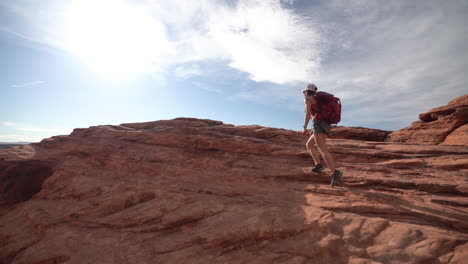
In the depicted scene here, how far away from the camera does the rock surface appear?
5.34 meters

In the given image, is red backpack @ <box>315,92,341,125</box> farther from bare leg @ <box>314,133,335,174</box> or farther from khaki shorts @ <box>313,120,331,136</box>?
bare leg @ <box>314,133,335,174</box>

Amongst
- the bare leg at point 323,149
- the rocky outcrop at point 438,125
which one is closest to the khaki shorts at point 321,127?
the bare leg at point 323,149

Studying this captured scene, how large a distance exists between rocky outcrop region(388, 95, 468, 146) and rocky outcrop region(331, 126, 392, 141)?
1308 millimetres

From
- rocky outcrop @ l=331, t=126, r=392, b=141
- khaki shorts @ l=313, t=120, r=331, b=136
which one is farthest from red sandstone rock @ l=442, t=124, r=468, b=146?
khaki shorts @ l=313, t=120, r=331, b=136

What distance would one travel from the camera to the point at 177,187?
8984mm

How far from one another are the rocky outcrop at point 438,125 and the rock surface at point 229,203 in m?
7.91

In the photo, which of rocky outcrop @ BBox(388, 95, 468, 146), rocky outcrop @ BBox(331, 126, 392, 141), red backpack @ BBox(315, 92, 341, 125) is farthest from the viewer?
rocky outcrop @ BBox(331, 126, 392, 141)

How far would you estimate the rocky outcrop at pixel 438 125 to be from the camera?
17.0 metres

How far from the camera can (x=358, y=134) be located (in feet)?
58.0

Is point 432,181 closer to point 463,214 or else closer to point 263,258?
point 463,214

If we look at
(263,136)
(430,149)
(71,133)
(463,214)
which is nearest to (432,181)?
(463,214)

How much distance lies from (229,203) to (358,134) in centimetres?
1437

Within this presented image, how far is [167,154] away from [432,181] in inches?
453

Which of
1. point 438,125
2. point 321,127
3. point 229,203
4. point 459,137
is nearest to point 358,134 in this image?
point 459,137
